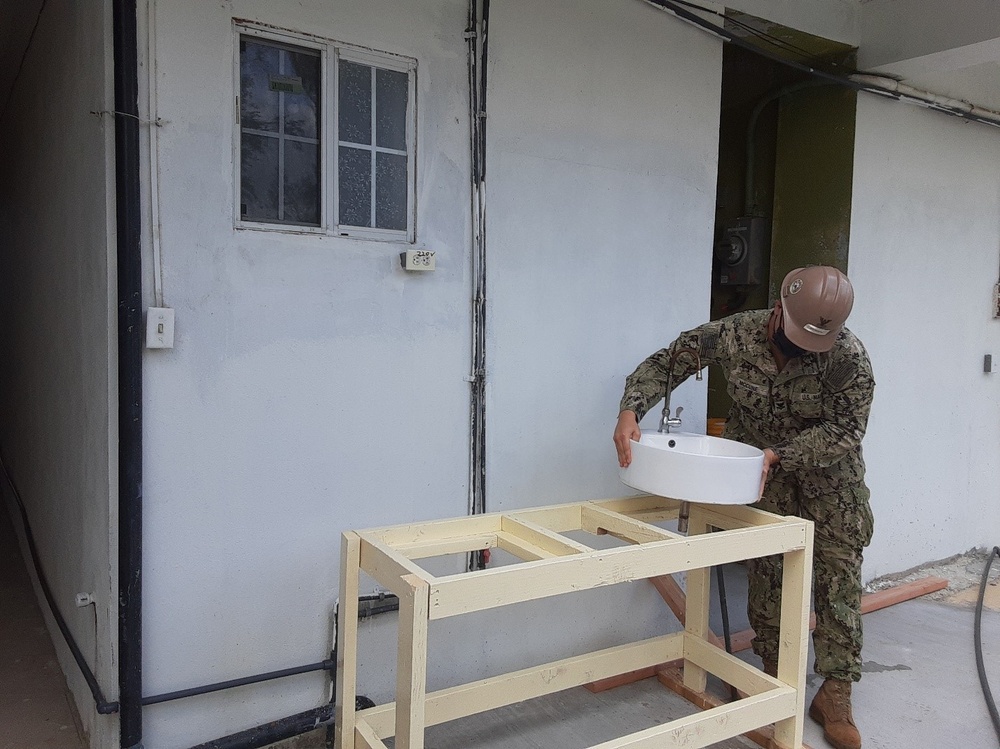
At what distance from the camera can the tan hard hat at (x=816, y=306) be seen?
6.71ft

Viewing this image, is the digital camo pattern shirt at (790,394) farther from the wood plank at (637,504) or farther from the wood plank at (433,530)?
the wood plank at (433,530)

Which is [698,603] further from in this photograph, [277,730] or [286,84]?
[286,84]

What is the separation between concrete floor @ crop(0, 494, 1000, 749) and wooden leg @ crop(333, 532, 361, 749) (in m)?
0.53

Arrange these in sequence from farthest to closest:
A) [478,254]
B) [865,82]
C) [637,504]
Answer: [865,82]
[478,254]
[637,504]

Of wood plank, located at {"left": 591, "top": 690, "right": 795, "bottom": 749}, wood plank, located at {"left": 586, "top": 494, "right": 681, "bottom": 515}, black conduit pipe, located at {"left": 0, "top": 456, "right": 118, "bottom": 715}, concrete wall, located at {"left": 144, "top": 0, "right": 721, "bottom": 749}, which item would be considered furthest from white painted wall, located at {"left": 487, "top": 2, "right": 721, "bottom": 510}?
black conduit pipe, located at {"left": 0, "top": 456, "right": 118, "bottom": 715}

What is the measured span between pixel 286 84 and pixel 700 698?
2.27 metres

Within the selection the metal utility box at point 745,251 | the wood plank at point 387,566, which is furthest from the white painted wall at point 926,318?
the wood plank at point 387,566

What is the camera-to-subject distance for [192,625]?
6.55 feet

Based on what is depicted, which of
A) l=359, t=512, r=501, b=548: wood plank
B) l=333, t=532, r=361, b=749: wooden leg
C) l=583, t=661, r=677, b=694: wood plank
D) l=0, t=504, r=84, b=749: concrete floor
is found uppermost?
l=359, t=512, r=501, b=548: wood plank

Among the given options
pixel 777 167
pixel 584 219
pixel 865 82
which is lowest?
pixel 584 219

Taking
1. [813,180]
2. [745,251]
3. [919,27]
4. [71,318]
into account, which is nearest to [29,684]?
[71,318]

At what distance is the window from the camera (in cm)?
200

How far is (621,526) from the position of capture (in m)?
1.99

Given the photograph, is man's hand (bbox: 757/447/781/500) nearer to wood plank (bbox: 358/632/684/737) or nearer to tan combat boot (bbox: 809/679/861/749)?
wood plank (bbox: 358/632/684/737)
